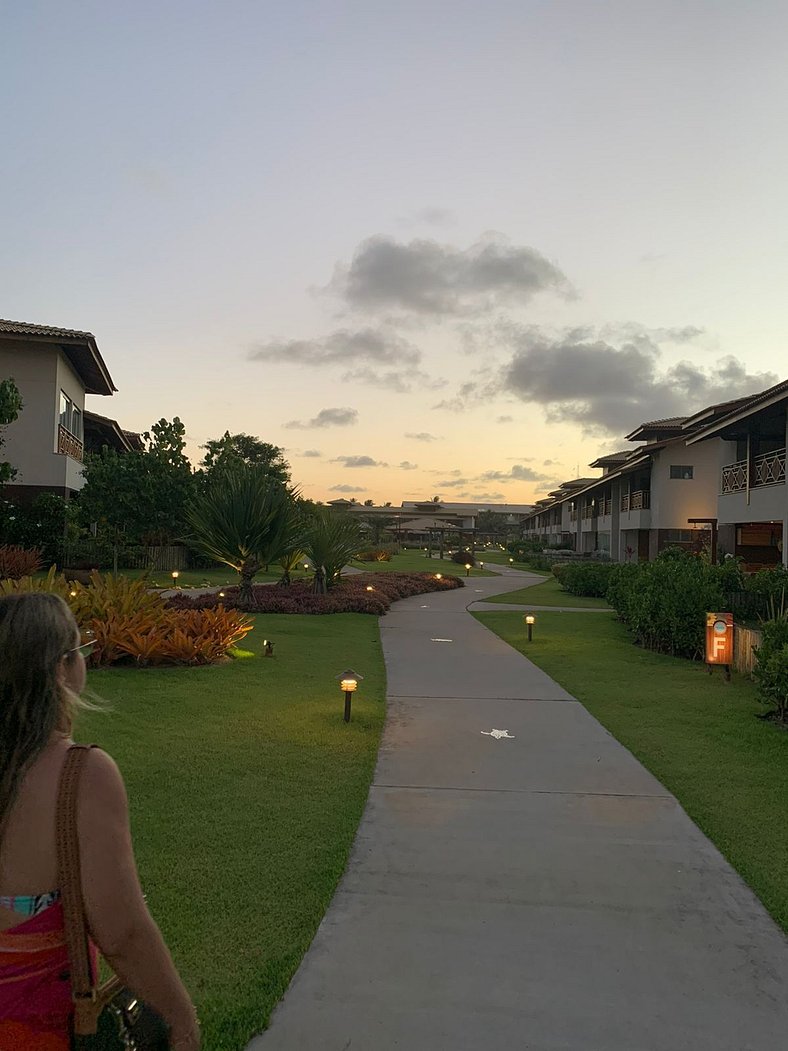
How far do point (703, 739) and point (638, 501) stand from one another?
33327 mm

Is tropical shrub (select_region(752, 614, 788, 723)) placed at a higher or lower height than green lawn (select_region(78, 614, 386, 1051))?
higher

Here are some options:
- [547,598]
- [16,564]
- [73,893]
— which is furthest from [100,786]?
[547,598]

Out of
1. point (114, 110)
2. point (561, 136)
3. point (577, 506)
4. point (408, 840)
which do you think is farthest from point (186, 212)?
point (577, 506)

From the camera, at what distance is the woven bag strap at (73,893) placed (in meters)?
1.49

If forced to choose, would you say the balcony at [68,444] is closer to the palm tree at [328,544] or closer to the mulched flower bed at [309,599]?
the mulched flower bed at [309,599]

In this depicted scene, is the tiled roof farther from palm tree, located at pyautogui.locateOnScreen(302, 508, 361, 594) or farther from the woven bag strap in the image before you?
the woven bag strap

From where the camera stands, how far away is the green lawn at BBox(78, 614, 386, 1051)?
337 centimetres

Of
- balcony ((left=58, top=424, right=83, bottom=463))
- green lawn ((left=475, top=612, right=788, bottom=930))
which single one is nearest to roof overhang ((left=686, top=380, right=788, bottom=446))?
green lawn ((left=475, top=612, right=788, bottom=930))

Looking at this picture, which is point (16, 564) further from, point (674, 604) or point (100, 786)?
point (100, 786)

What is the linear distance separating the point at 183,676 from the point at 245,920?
20.9 feet

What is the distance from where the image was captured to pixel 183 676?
9742 millimetres

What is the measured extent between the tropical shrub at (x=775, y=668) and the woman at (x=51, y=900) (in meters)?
7.98

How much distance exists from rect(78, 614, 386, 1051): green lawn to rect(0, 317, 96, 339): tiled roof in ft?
54.7

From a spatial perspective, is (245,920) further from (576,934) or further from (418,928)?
(576,934)
